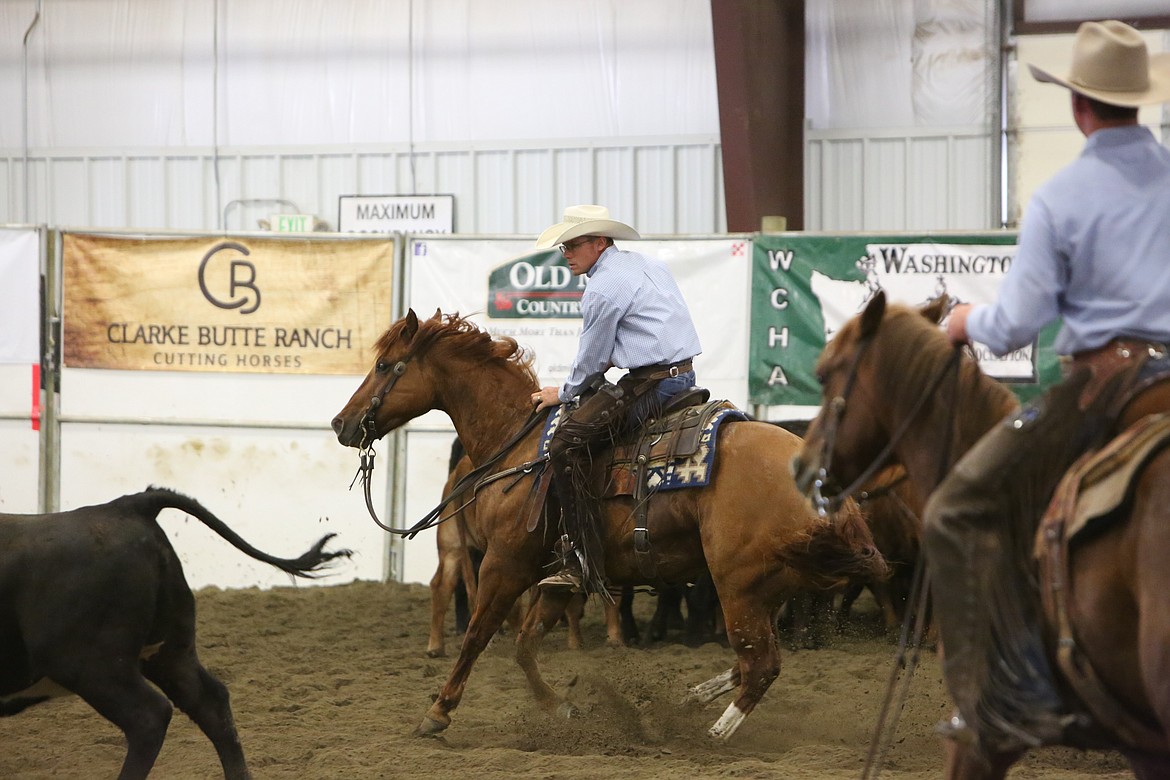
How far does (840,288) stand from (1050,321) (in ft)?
18.9

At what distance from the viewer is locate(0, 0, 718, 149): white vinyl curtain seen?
39.1ft

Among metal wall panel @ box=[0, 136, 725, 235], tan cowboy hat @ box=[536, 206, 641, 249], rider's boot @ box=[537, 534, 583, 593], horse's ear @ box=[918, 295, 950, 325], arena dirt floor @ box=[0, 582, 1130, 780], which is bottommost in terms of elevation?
arena dirt floor @ box=[0, 582, 1130, 780]

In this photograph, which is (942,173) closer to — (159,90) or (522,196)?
(522,196)

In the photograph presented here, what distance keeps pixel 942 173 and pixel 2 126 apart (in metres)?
10.1

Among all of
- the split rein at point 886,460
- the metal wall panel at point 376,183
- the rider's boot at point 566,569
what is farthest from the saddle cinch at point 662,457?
the metal wall panel at point 376,183

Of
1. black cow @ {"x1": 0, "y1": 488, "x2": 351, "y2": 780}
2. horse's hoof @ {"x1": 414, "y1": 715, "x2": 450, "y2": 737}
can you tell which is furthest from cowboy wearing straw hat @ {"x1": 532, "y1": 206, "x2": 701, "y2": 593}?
black cow @ {"x1": 0, "y1": 488, "x2": 351, "y2": 780}

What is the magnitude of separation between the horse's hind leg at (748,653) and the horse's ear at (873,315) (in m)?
2.13

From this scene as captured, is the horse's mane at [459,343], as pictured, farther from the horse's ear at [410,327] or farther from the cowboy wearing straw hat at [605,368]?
the cowboy wearing straw hat at [605,368]

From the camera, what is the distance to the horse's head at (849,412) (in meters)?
3.21

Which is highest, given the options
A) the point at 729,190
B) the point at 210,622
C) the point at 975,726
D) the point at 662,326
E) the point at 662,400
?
the point at 729,190

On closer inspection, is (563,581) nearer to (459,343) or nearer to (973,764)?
(459,343)

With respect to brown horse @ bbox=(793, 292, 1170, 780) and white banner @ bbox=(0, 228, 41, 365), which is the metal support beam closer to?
white banner @ bbox=(0, 228, 41, 365)

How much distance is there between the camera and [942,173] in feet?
36.8

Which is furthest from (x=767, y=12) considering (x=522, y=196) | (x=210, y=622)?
(x=210, y=622)
